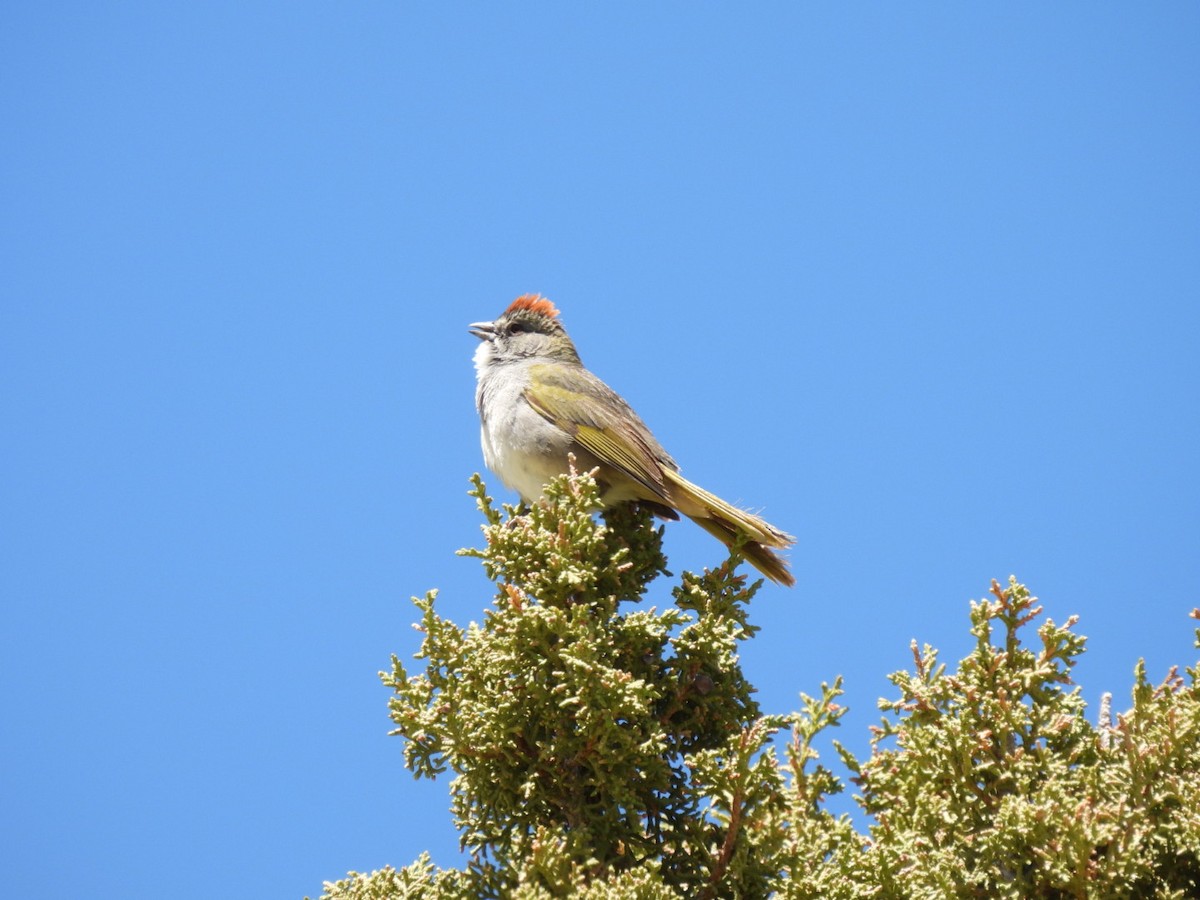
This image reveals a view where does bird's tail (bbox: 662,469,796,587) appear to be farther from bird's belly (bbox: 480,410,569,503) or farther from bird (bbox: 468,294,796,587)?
bird's belly (bbox: 480,410,569,503)

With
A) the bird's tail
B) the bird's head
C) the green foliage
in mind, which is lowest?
the green foliage

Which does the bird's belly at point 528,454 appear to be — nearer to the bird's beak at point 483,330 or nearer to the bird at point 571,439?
the bird at point 571,439

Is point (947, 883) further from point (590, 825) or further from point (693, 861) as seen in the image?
point (590, 825)

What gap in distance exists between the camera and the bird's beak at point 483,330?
731cm

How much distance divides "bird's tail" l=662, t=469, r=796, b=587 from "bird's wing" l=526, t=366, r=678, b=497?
0.13m

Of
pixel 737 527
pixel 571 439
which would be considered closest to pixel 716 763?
pixel 737 527

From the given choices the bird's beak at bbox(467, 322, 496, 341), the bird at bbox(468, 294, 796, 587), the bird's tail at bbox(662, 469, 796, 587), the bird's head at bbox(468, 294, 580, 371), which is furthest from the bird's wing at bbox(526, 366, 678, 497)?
the bird's beak at bbox(467, 322, 496, 341)

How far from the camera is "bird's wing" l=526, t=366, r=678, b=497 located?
19.3ft

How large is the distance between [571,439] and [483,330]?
1461 mm

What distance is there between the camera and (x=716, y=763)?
14.3ft

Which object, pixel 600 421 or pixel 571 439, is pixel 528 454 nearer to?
pixel 571 439

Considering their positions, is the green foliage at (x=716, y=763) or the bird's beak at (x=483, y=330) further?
the bird's beak at (x=483, y=330)

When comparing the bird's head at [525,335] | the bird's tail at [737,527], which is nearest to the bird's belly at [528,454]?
the bird's tail at [737,527]

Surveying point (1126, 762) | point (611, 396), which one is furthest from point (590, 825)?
point (611, 396)
